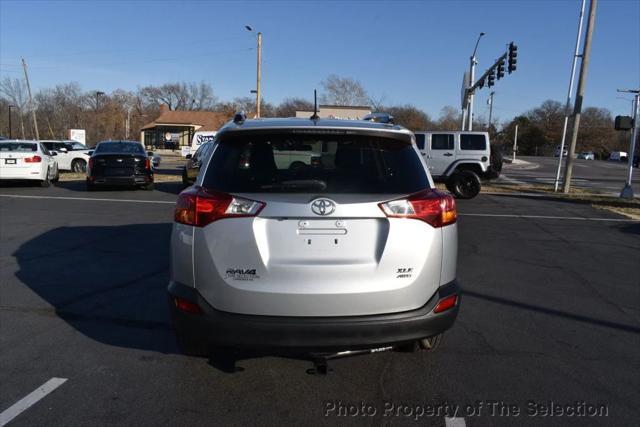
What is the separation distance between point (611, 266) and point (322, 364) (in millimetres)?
6020

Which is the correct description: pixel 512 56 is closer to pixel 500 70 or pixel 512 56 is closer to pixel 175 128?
pixel 500 70

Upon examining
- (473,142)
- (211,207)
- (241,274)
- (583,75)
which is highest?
(583,75)

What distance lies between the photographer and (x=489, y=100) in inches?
2746

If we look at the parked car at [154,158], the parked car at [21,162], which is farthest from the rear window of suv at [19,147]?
the parked car at [154,158]

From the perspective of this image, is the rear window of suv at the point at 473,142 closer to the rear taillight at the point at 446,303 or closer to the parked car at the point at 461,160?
the parked car at the point at 461,160

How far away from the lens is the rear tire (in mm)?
17922

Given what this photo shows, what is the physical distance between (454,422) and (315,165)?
181cm

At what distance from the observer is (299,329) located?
307 cm

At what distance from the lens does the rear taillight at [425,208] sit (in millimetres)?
3178

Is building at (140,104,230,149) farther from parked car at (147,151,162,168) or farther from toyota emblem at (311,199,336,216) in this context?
toyota emblem at (311,199,336,216)

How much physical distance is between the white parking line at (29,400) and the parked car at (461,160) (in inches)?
609

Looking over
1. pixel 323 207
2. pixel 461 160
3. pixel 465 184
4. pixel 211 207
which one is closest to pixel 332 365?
pixel 323 207

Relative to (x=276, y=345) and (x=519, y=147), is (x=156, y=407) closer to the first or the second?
(x=276, y=345)

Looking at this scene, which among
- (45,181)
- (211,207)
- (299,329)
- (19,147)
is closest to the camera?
(299,329)
